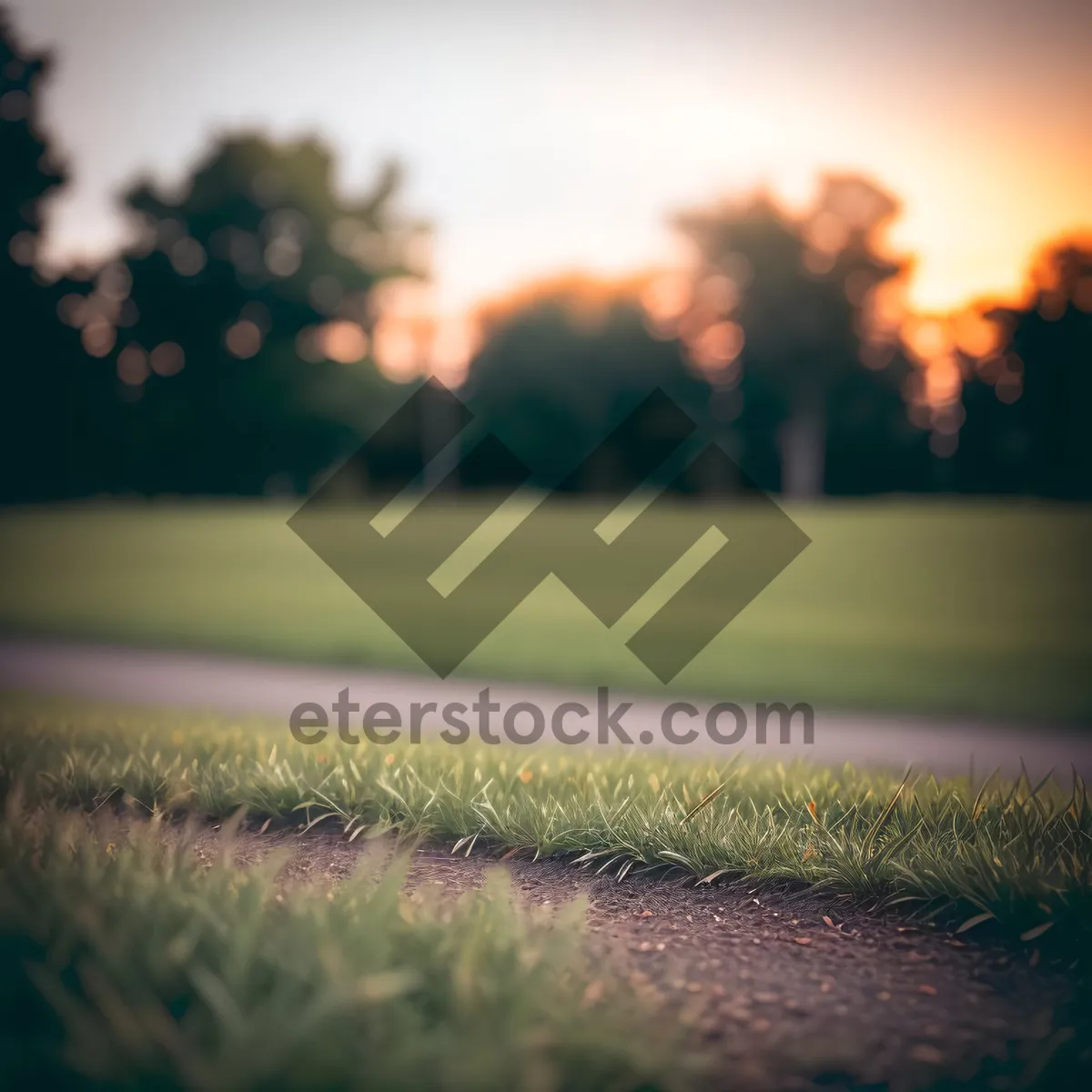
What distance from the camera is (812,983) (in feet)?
9.71

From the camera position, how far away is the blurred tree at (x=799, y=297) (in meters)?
30.5

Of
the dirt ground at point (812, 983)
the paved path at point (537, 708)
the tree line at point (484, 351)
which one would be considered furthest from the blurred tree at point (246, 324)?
the dirt ground at point (812, 983)

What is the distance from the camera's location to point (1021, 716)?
7602mm

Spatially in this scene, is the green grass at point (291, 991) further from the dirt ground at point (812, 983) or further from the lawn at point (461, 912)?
the dirt ground at point (812, 983)

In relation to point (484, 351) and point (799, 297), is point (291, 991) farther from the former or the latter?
point (484, 351)

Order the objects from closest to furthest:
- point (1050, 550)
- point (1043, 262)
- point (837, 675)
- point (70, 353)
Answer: point (837, 675) → point (1050, 550) → point (1043, 262) → point (70, 353)

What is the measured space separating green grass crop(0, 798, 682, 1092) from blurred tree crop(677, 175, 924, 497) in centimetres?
2897

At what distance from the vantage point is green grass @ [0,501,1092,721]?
29.2 feet

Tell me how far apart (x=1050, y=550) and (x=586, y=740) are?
17156mm

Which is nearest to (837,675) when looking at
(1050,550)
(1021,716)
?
(1021,716)

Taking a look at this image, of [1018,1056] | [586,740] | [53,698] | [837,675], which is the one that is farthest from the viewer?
[837,675]

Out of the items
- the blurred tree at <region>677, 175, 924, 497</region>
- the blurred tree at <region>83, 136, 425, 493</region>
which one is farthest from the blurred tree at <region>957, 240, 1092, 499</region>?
the blurred tree at <region>83, 136, 425, 493</region>

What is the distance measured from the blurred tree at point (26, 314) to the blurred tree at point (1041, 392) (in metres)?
26.6

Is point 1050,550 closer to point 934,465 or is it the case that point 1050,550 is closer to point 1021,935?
point 1021,935
